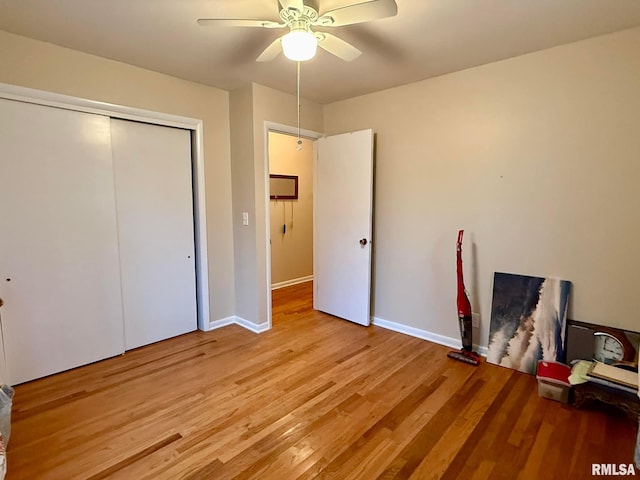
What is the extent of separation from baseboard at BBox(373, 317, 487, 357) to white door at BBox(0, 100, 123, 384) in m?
2.52

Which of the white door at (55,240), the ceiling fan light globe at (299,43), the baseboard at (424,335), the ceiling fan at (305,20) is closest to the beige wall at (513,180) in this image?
the baseboard at (424,335)

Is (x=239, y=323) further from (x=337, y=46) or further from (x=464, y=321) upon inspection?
(x=337, y=46)

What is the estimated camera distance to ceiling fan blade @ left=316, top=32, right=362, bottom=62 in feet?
6.12

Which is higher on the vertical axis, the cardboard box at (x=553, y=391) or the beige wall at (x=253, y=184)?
the beige wall at (x=253, y=184)

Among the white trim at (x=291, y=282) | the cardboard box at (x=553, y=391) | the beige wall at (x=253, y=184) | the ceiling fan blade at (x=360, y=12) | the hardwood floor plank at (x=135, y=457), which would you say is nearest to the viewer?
the ceiling fan blade at (x=360, y=12)

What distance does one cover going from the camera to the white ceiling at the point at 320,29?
6.15 ft

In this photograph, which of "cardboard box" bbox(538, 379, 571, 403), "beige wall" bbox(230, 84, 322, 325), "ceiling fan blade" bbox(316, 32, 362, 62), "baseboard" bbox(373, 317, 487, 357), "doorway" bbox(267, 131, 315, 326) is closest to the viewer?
"ceiling fan blade" bbox(316, 32, 362, 62)

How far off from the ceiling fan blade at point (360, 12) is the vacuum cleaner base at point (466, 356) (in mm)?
2516

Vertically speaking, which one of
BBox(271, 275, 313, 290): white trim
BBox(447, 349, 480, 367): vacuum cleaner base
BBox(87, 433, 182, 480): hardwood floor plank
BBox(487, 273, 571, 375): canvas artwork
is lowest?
BBox(87, 433, 182, 480): hardwood floor plank

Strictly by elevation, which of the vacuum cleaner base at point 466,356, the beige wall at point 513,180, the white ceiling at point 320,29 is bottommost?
the vacuum cleaner base at point 466,356

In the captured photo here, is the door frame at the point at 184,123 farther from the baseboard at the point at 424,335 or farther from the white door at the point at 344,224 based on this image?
the baseboard at the point at 424,335

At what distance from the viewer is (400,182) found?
3.28 meters

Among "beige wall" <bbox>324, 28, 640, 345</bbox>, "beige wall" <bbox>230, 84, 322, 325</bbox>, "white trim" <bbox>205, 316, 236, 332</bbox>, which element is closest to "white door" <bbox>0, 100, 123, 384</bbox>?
"white trim" <bbox>205, 316, 236, 332</bbox>

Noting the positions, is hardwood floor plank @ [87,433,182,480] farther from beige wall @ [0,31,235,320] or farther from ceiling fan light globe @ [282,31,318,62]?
ceiling fan light globe @ [282,31,318,62]
